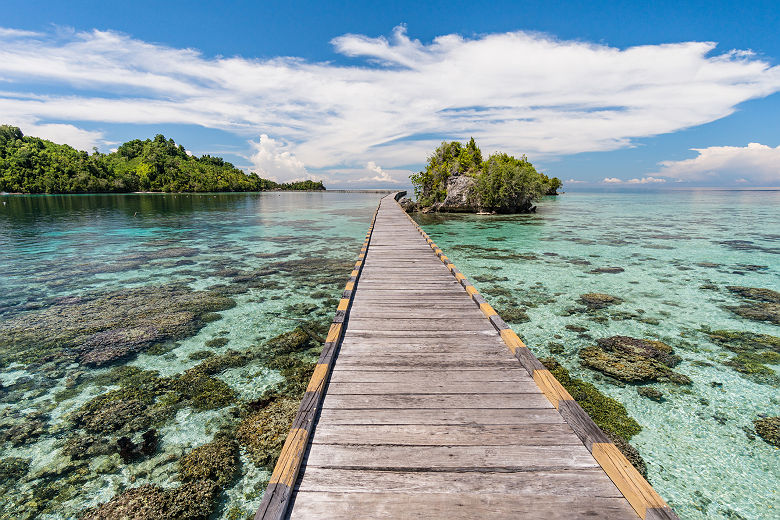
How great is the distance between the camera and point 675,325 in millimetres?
9172

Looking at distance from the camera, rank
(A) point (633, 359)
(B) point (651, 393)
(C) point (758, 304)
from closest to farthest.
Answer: (B) point (651, 393) < (A) point (633, 359) < (C) point (758, 304)

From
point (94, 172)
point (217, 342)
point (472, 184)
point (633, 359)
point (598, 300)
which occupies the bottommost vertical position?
point (217, 342)

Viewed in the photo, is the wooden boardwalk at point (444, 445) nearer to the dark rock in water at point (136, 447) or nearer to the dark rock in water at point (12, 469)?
the dark rock in water at point (136, 447)

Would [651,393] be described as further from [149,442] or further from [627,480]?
[149,442]

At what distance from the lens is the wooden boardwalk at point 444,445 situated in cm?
257

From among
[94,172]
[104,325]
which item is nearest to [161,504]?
[104,325]

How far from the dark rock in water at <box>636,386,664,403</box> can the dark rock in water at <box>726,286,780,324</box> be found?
6.24m

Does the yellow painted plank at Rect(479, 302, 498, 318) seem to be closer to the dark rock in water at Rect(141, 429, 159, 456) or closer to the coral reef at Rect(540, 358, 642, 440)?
the coral reef at Rect(540, 358, 642, 440)

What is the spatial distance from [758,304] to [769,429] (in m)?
7.88

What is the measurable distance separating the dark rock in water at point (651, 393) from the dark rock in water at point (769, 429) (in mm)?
1200

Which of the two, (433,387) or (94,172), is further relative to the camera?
(94,172)

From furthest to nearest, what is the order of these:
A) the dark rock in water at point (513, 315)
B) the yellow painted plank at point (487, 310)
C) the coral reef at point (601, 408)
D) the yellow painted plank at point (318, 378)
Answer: the dark rock in water at point (513, 315), the yellow painted plank at point (487, 310), the coral reef at point (601, 408), the yellow painted plank at point (318, 378)

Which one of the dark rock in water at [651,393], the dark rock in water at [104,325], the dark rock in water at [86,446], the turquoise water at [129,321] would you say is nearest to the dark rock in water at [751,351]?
the dark rock in water at [651,393]

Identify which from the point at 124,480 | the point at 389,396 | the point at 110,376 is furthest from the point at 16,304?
the point at 389,396
